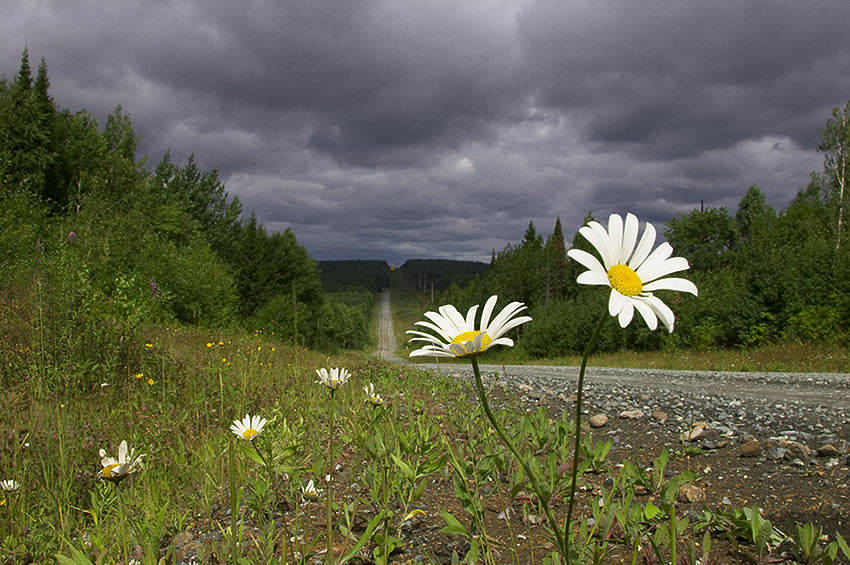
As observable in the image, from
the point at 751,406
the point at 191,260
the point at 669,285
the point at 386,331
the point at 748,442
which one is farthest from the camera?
the point at 386,331

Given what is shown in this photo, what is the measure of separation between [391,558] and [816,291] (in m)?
19.4

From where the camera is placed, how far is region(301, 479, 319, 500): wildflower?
79.8 inches

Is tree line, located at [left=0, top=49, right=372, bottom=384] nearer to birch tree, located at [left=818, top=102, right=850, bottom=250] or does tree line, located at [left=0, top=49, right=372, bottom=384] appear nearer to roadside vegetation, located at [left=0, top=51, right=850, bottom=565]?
roadside vegetation, located at [left=0, top=51, right=850, bottom=565]

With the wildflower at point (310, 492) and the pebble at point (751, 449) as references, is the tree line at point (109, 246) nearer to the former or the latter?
the wildflower at point (310, 492)

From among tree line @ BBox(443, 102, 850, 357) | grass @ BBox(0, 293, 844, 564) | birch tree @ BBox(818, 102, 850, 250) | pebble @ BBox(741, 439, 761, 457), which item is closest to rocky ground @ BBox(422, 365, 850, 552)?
pebble @ BBox(741, 439, 761, 457)

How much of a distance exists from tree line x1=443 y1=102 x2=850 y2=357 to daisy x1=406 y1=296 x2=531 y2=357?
17.9 m

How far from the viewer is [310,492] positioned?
6.74ft

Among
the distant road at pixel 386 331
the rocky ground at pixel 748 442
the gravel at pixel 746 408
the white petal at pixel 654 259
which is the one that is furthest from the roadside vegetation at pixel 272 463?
the distant road at pixel 386 331

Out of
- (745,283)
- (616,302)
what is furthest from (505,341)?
(745,283)

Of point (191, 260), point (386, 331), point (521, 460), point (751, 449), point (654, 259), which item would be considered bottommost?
point (386, 331)

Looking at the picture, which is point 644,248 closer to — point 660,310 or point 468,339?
point 660,310

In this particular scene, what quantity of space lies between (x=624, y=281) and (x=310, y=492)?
1.77 metres

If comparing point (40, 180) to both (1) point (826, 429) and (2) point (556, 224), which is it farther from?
(2) point (556, 224)

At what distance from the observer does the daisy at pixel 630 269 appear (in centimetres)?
75
